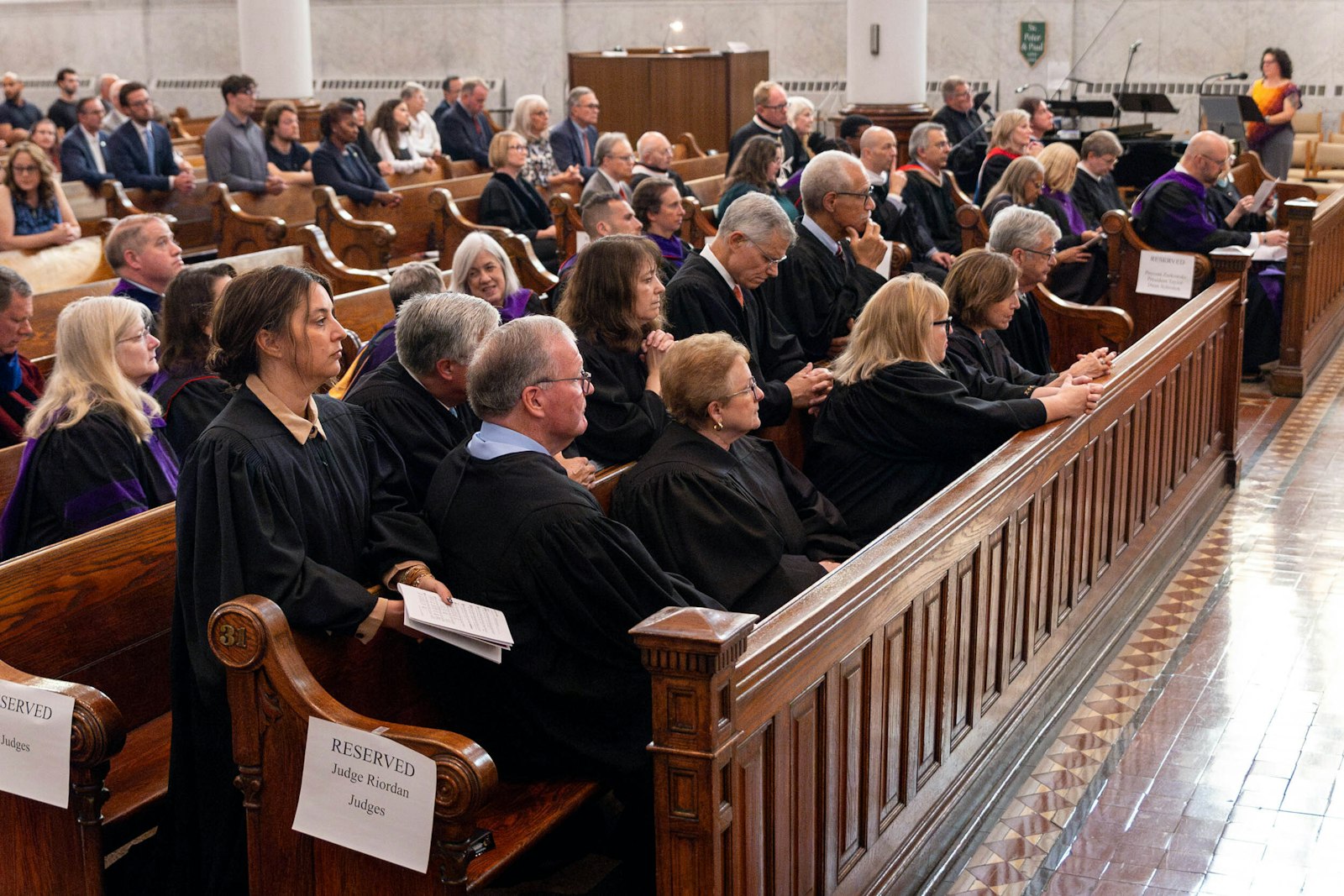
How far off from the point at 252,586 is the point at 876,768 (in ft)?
4.51

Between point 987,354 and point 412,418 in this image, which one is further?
point 987,354

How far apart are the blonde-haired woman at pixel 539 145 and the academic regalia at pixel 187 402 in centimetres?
568

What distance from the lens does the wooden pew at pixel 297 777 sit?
7.91 feet

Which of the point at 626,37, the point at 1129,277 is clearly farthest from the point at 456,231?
the point at 626,37

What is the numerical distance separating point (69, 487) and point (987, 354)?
3.09 metres

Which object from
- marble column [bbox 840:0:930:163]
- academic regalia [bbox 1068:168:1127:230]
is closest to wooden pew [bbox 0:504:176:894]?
academic regalia [bbox 1068:168:1127:230]

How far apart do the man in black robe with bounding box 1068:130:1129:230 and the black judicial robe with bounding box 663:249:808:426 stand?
4143 millimetres

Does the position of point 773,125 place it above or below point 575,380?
above

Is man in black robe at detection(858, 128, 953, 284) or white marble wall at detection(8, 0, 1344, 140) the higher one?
white marble wall at detection(8, 0, 1344, 140)

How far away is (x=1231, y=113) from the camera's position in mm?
Result: 13133

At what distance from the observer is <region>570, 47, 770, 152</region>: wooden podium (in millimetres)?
14555

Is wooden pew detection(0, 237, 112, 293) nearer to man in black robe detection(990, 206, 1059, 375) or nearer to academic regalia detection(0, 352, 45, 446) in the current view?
academic regalia detection(0, 352, 45, 446)

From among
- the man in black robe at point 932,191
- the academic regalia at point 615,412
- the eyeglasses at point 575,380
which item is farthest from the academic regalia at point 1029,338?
the eyeglasses at point 575,380

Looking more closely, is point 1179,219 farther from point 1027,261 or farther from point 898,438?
point 898,438
